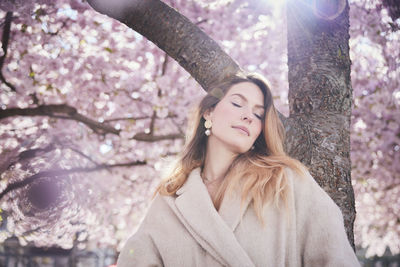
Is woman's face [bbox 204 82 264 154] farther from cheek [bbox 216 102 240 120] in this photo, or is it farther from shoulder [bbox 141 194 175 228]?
shoulder [bbox 141 194 175 228]

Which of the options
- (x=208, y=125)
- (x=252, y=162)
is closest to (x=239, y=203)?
(x=252, y=162)

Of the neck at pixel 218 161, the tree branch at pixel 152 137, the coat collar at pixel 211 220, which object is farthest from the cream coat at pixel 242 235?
the tree branch at pixel 152 137

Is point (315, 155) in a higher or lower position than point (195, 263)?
higher

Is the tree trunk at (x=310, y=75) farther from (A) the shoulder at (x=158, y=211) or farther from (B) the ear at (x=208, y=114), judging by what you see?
(A) the shoulder at (x=158, y=211)

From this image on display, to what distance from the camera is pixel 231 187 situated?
8.24ft

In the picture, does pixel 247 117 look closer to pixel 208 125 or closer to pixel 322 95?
pixel 208 125

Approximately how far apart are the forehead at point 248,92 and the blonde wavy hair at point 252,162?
0.09 feet

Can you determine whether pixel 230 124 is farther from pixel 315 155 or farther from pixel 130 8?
pixel 130 8

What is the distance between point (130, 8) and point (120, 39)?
6.08 m

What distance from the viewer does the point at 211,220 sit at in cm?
239

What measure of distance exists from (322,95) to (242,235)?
50.0 inches

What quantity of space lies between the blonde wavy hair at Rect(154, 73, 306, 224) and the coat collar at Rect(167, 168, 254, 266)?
11cm

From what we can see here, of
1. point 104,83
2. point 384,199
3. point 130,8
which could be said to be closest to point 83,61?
point 104,83

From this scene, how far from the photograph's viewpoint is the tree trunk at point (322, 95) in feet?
8.71
